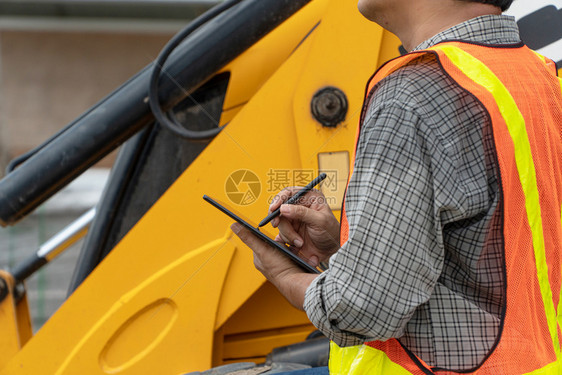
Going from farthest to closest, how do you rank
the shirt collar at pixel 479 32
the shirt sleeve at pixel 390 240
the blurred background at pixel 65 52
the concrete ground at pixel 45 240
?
the blurred background at pixel 65 52 < the concrete ground at pixel 45 240 < the shirt collar at pixel 479 32 < the shirt sleeve at pixel 390 240

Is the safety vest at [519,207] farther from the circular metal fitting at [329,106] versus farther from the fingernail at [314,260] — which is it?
the circular metal fitting at [329,106]

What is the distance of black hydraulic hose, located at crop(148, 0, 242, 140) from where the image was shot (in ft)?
6.07

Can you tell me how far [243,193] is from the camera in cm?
179

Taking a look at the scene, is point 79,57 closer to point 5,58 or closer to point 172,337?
point 5,58

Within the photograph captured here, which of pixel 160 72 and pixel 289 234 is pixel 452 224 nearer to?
pixel 289 234

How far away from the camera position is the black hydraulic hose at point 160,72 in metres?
1.85

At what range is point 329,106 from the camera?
1.76 metres

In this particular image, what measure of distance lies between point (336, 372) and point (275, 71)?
102cm

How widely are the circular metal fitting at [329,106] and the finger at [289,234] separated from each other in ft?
1.74

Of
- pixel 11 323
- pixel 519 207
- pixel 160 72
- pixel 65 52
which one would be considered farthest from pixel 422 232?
pixel 65 52

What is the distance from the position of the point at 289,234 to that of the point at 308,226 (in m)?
0.04

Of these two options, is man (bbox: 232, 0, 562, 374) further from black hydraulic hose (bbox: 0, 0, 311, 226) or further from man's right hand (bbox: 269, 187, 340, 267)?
black hydraulic hose (bbox: 0, 0, 311, 226)

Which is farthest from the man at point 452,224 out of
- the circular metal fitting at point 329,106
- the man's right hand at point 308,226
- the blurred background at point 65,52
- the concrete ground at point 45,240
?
the blurred background at point 65,52

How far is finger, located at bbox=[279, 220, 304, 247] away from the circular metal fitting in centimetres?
53
